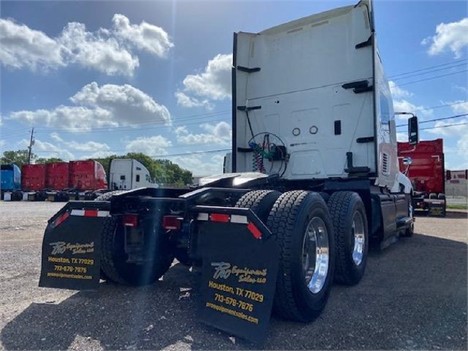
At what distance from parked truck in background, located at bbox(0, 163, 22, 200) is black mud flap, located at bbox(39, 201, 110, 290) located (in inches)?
1213

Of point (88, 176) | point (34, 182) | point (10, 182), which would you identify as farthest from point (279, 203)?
point (10, 182)

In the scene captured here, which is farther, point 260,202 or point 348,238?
point 348,238

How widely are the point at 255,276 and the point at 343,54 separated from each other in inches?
174

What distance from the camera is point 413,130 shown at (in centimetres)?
750

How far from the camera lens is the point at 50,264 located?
3.72 meters

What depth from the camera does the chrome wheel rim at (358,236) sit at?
4.78 metres

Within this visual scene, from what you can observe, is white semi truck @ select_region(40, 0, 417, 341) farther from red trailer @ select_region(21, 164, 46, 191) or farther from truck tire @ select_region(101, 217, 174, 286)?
red trailer @ select_region(21, 164, 46, 191)

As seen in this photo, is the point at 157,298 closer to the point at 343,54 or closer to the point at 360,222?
the point at 360,222

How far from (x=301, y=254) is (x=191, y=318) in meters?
1.15

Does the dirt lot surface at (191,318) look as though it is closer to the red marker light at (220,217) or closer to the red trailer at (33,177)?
the red marker light at (220,217)

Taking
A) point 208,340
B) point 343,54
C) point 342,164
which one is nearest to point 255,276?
point 208,340

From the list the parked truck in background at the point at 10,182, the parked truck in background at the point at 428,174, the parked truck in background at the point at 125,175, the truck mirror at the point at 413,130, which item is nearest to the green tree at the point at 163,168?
the parked truck in background at the point at 10,182

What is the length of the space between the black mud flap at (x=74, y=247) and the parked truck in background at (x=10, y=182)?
1213 inches

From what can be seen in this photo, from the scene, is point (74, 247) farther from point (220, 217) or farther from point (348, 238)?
point (348, 238)
